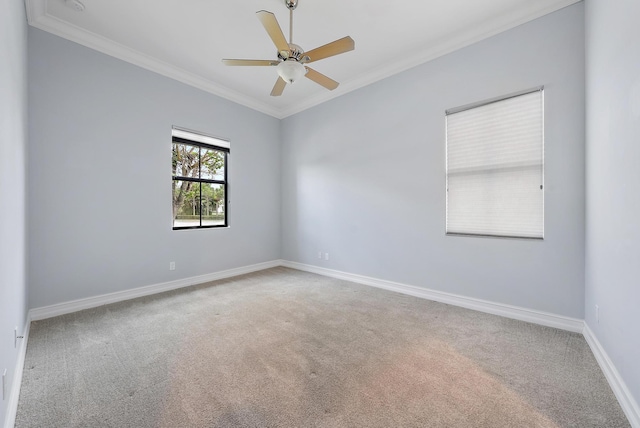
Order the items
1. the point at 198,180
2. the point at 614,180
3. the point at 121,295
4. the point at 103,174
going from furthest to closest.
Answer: the point at 198,180
the point at 121,295
the point at 103,174
the point at 614,180

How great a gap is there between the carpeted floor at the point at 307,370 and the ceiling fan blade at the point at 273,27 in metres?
2.56

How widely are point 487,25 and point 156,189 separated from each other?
4467 mm

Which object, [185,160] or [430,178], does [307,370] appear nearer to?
[430,178]

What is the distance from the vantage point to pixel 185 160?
403 cm

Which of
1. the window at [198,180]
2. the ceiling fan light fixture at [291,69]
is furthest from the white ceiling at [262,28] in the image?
the window at [198,180]

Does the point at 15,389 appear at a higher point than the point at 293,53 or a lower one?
lower

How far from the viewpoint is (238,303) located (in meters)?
3.19

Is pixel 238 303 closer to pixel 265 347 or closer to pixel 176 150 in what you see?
pixel 265 347

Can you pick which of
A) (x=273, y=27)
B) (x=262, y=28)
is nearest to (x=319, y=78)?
(x=273, y=27)

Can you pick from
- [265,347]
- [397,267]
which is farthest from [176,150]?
[397,267]

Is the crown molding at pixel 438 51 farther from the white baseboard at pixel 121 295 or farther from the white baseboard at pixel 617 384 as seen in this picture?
the white baseboard at pixel 121 295

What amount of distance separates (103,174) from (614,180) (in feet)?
15.6

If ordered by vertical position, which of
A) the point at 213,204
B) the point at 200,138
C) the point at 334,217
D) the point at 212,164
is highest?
the point at 200,138

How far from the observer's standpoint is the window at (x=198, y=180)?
3932mm
